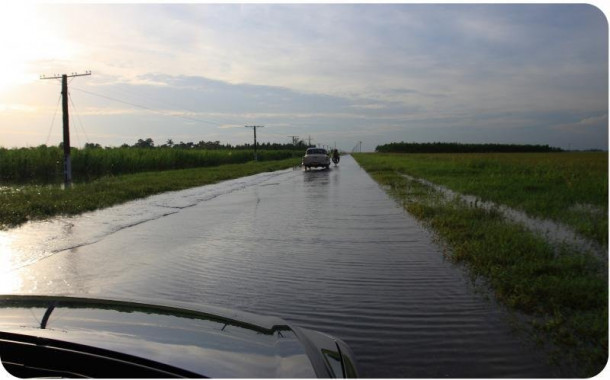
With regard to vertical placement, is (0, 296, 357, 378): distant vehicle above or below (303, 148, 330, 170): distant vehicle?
below

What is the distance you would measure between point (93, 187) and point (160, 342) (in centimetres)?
1949

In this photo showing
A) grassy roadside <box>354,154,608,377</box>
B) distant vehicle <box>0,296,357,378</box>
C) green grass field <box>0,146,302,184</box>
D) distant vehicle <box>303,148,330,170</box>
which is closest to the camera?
distant vehicle <box>0,296,357,378</box>

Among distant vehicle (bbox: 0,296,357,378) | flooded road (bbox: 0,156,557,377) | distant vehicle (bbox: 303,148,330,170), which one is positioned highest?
distant vehicle (bbox: 303,148,330,170)

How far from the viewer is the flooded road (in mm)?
4098

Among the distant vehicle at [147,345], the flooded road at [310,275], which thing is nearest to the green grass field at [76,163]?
the flooded road at [310,275]

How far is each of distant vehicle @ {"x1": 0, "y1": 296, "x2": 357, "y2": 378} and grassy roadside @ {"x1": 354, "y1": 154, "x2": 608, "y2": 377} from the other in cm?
205

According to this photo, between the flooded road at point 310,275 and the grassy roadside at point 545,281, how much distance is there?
0.26 meters

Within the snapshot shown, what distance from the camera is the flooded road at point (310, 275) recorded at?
4098 mm

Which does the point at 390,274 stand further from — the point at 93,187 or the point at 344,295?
the point at 93,187

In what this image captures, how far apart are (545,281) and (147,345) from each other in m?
4.68

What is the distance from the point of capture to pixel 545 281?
18.9ft

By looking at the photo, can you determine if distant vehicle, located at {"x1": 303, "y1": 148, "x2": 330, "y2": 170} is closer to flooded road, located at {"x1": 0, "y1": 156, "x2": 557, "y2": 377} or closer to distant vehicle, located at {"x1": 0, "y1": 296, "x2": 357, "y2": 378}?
flooded road, located at {"x1": 0, "y1": 156, "x2": 557, "y2": 377}

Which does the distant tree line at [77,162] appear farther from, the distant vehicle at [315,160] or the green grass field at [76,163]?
the distant vehicle at [315,160]

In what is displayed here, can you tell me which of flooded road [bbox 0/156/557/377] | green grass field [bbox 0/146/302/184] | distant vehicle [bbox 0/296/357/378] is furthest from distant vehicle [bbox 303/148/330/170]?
Result: distant vehicle [bbox 0/296/357/378]
